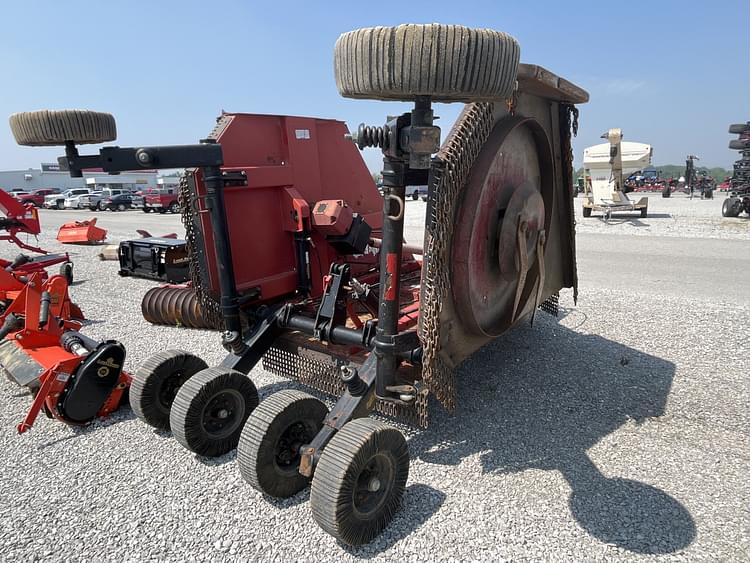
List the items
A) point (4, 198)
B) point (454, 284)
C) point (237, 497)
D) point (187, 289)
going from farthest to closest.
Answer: point (4, 198) → point (187, 289) → point (454, 284) → point (237, 497)

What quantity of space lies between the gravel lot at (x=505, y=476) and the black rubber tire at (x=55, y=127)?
6.59 ft

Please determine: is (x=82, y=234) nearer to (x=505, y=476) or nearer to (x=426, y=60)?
(x=505, y=476)

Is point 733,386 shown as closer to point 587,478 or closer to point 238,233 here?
point 587,478

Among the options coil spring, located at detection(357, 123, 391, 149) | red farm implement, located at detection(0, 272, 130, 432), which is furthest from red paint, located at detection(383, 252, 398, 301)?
red farm implement, located at detection(0, 272, 130, 432)

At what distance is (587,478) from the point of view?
282 centimetres

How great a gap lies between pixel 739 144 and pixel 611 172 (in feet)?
14.1

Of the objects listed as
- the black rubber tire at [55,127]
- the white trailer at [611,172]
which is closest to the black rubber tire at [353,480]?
the black rubber tire at [55,127]

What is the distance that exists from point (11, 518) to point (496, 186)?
3365 millimetres

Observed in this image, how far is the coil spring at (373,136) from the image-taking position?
2.39 meters

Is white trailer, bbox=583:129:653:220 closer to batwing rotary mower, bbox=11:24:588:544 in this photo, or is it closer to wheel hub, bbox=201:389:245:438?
batwing rotary mower, bbox=11:24:588:544

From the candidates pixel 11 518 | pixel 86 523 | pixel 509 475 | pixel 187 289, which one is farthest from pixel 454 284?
pixel 187 289

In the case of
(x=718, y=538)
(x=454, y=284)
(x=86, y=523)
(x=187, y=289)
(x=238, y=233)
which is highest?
(x=238, y=233)

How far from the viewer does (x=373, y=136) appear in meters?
2.43

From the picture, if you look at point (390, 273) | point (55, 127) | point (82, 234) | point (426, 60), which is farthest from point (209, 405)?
point (82, 234)
